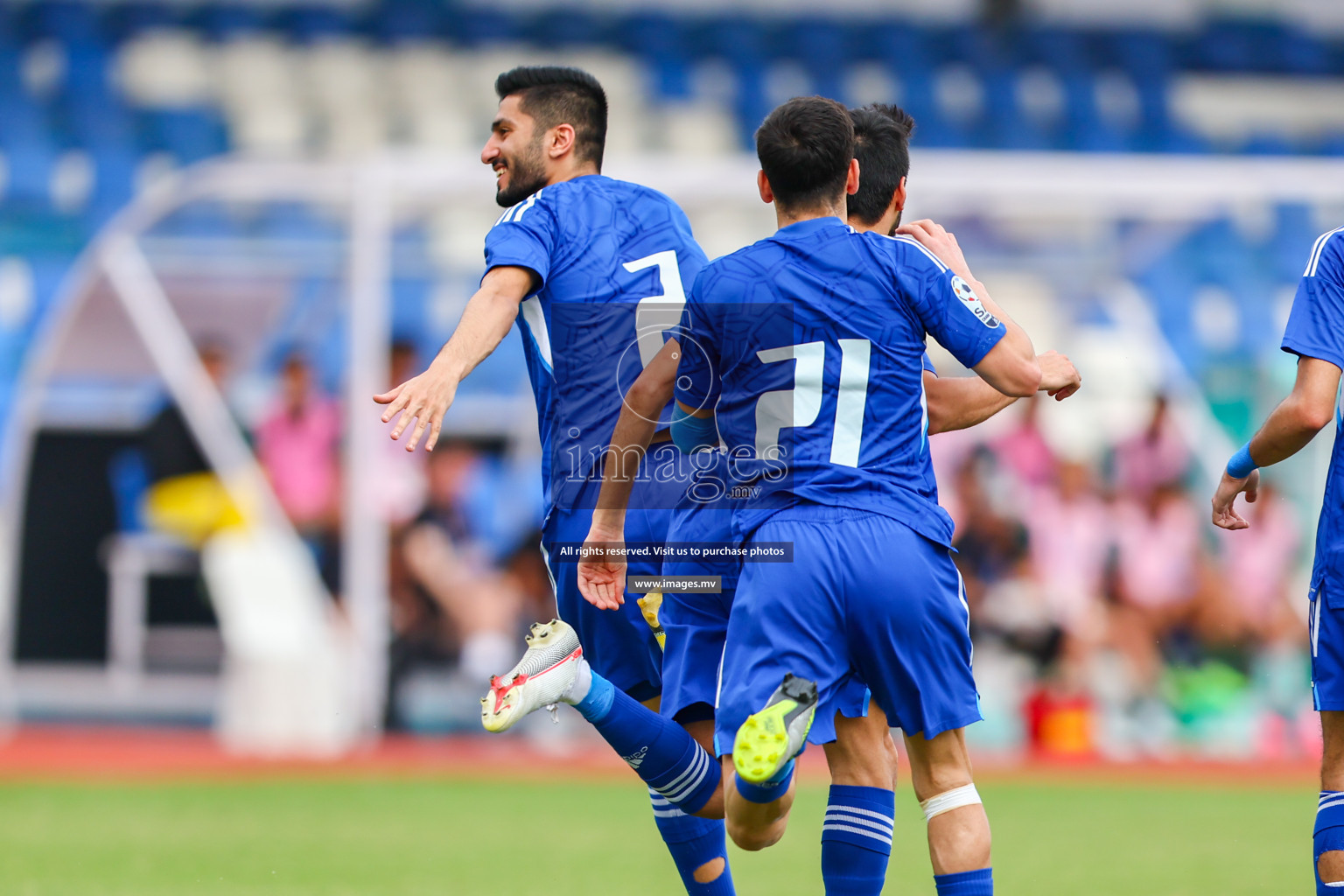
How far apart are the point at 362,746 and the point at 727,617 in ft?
21.7

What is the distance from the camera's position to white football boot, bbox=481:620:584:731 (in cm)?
418

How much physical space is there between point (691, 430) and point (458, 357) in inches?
26.1

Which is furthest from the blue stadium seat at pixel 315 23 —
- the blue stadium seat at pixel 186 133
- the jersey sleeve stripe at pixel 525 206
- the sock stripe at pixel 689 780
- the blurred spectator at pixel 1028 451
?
the sock stripe at pixel 689 780

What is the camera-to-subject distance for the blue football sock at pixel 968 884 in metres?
3.70

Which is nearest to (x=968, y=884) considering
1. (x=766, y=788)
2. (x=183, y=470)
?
(x=766, y=788)

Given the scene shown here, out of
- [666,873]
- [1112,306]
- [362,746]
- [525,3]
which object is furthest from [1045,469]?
[525,3]

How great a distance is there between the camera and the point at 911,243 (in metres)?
3.81

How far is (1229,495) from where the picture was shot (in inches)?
170

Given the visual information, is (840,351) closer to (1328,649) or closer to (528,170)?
(528,170)

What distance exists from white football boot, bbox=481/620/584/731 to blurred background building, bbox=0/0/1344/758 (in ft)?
19.4

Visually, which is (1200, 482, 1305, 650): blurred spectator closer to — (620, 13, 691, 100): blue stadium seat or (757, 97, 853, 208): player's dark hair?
(620, 13, 691, 100): blue stadium seat

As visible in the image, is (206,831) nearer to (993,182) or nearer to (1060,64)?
(993,182)

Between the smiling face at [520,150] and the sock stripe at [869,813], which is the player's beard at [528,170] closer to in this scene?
the smiling face at [520,150]

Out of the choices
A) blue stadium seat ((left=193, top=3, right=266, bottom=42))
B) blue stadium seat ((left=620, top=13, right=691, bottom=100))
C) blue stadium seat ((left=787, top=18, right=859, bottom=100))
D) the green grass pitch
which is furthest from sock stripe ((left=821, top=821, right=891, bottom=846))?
blue stadium seat ((left=193, top=3, right=266, bottom=42))
